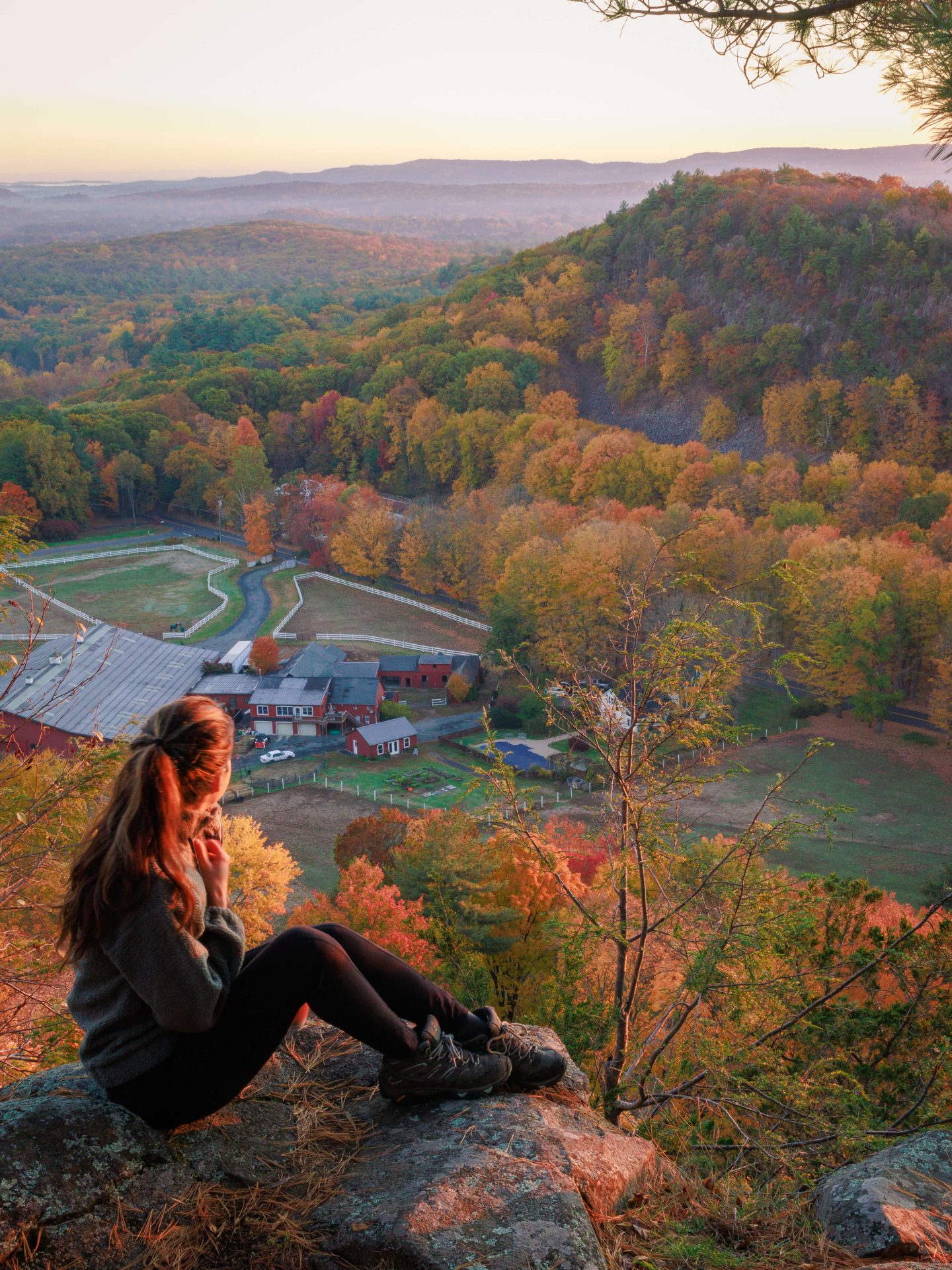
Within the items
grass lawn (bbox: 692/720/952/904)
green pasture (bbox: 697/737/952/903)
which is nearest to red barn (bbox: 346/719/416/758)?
grass lawn (bbox: 692/720/952/904)

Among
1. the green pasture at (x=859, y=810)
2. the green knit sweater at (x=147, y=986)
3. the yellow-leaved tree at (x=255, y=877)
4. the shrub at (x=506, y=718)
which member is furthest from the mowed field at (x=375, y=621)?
the green knit sweater at (x=147, y=986)

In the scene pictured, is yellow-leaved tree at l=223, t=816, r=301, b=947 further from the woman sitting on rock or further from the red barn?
the red barn

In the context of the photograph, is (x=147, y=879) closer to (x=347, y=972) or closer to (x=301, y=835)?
(x=347, y=972)

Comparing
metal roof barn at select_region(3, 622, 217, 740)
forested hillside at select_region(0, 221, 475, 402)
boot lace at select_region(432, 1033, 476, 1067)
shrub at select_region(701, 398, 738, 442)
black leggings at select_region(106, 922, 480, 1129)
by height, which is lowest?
metal roof barn at select_region(3, 622, 217, 740)

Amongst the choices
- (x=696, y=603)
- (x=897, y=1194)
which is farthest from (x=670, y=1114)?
(x=696, y=603)

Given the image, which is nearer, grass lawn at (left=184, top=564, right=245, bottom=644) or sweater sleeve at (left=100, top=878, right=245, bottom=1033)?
sweater sleeve at (left=100, top=878, right=245, bottom=1033)

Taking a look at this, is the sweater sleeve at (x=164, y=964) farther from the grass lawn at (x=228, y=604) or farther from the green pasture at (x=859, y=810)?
the grass lawn at (x=228, y=604)
